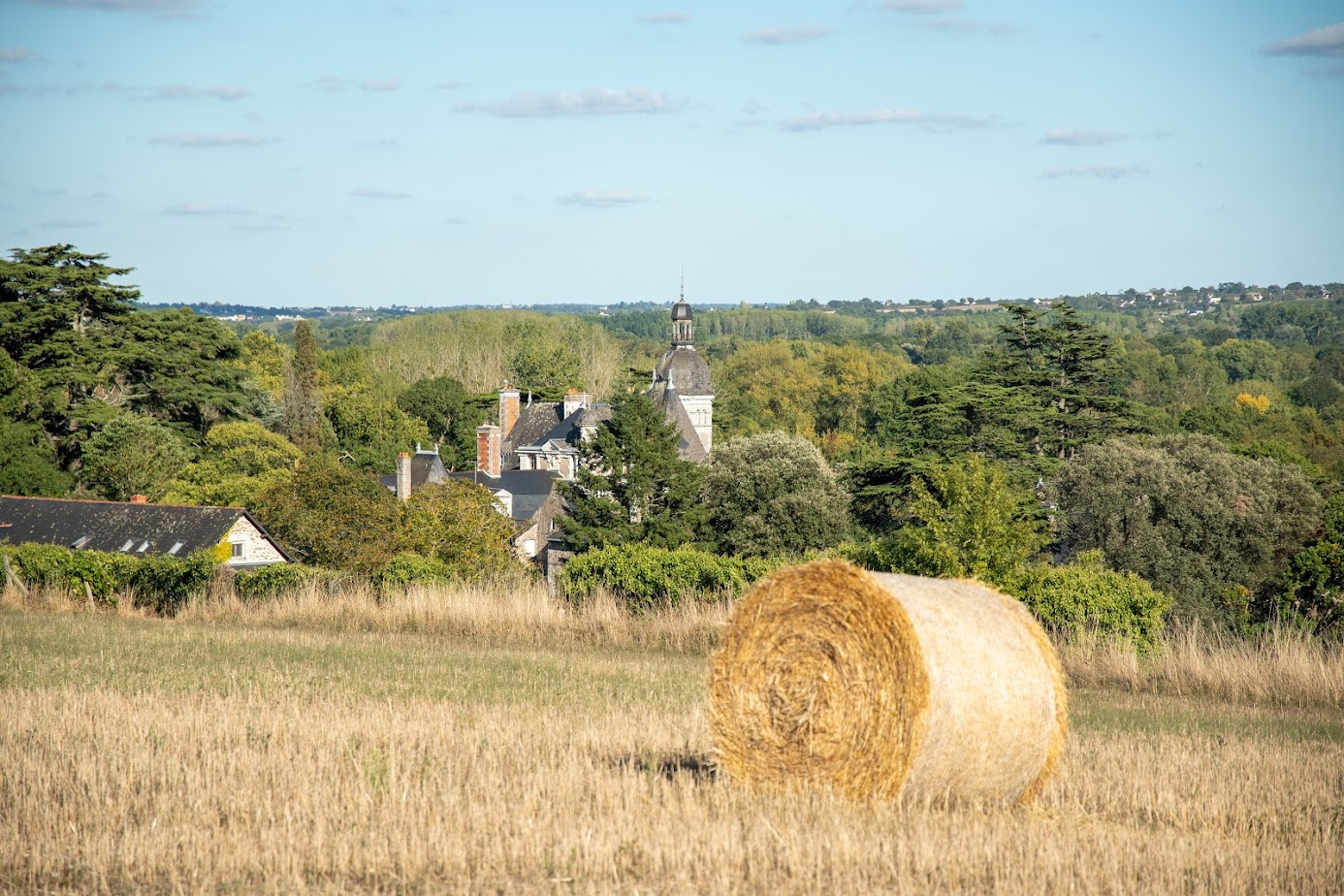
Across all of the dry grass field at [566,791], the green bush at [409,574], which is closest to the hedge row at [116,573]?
the green bush at [409,574]

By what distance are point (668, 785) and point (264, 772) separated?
3320 mm

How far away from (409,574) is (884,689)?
17.5m

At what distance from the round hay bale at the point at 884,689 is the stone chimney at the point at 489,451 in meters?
87.5

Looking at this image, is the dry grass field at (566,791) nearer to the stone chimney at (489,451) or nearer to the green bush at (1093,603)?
the green bush at (1093,603)

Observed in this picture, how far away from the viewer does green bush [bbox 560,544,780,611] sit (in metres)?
25.4

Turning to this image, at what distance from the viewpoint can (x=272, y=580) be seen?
26.9m

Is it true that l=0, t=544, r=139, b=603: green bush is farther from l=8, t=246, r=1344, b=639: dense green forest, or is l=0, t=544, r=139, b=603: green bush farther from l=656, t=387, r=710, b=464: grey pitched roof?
l=656, t=387, r=710, b=464: grey pitched roof

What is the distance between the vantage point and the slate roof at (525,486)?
297 ft

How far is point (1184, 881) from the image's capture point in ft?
28.8

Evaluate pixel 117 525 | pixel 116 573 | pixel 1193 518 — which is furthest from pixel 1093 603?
pixel 117 525

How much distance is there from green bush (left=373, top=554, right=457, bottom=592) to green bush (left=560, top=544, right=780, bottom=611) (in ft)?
7.82

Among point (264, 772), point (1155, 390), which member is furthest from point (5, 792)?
point (1155, 390)

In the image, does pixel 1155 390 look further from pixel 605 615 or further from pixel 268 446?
pixel 605 615

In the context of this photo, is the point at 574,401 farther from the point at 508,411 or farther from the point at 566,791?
the point at 566,791
